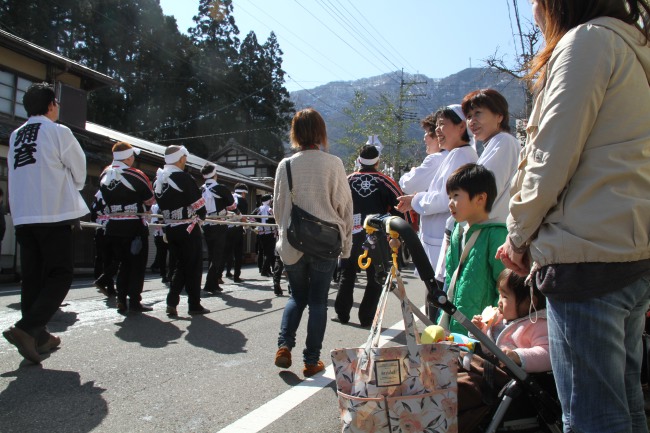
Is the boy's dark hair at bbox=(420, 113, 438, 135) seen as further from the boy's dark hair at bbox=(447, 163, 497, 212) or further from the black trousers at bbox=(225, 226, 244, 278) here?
the black trousers at bbox=(225, 226, 244, 278)

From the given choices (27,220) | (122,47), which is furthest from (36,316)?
(122,47)

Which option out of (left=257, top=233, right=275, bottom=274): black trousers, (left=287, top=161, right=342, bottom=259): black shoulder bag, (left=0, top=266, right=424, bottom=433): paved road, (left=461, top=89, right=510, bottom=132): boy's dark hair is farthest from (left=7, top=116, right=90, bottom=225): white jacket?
(left=257, top=233, right=275, bottom=274): black trousers

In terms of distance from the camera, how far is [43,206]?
4.34 metres

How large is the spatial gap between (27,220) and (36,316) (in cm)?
78

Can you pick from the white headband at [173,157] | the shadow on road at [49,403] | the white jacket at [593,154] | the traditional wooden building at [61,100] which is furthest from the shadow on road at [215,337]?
the traditional wooden building at [61,100]

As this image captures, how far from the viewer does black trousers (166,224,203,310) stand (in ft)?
21.4

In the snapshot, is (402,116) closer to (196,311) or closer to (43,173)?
(196,311)

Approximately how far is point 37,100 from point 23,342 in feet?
6.63

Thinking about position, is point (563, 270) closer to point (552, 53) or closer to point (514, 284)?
point (552, 53)

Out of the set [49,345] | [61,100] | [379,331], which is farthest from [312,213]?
[61,100]

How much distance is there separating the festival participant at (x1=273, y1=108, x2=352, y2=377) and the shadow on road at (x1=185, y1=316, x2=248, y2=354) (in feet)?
3.15

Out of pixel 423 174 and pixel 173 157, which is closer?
pixel 423 174

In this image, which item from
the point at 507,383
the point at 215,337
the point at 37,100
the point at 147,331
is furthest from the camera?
the point at 147,331

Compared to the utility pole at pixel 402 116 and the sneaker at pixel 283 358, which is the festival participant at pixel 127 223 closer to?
the sneaker at pixel 283 358
